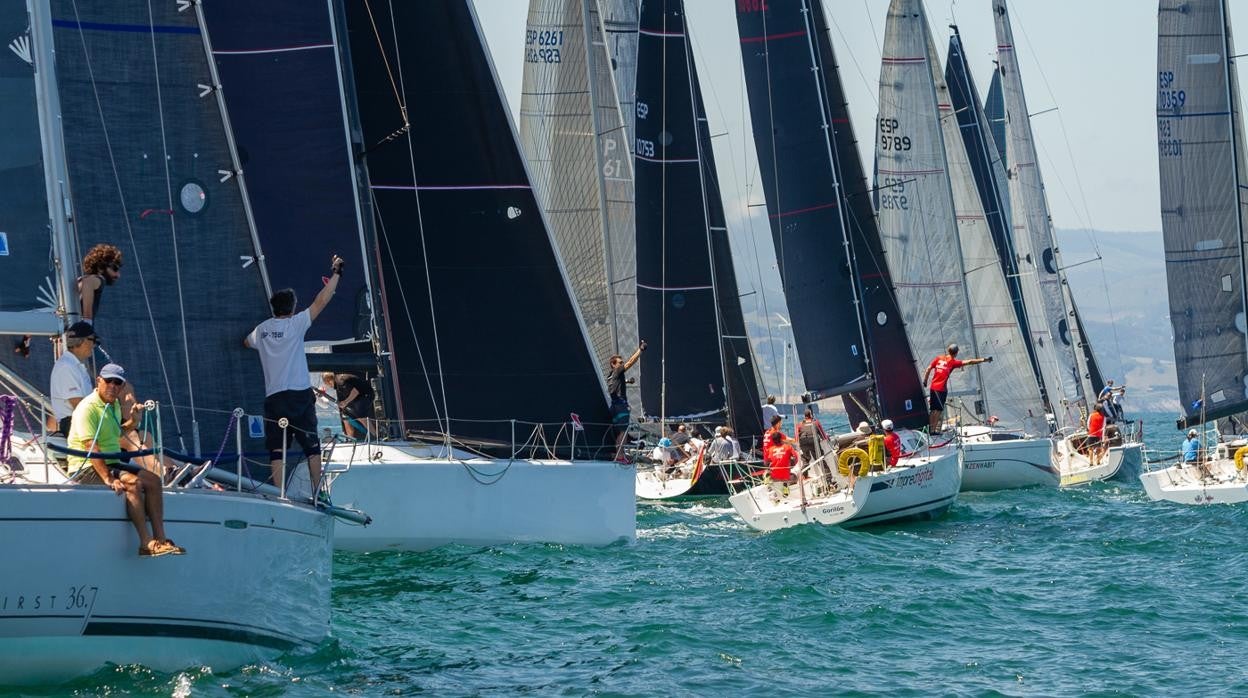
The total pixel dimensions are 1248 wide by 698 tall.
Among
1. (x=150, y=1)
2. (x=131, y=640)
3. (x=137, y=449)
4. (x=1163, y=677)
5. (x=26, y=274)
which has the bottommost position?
(x=1163, y=677)

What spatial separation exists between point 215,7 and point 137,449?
26.0 ft

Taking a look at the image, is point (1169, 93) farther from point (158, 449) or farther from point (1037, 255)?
point (158, 449)

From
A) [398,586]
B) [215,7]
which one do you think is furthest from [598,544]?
[215,7]

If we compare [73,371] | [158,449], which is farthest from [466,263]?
[158,449]

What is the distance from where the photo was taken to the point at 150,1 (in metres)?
11.9

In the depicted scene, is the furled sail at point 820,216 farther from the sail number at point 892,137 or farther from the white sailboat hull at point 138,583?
the white sailboat hull at point 138,583

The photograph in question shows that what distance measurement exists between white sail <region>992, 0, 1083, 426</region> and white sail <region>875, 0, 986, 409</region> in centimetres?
529

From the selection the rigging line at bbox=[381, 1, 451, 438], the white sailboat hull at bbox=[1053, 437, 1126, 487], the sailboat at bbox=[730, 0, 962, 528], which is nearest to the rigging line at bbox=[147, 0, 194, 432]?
the rigging line at bbox=[381, 1, 451, 438]

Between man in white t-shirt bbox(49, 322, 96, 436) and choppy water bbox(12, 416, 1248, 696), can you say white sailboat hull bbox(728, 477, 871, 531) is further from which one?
man in white t-shirt bbox(49, 322, 96, 436)

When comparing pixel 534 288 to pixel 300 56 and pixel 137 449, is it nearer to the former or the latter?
pixel 300 56

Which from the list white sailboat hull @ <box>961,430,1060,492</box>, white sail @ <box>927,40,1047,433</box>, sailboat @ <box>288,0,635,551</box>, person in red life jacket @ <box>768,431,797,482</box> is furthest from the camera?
white sail @ <box>927,40,1047,433</box>

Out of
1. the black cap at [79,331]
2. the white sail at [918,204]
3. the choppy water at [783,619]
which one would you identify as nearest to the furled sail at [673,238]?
the choppy water at [783,619]

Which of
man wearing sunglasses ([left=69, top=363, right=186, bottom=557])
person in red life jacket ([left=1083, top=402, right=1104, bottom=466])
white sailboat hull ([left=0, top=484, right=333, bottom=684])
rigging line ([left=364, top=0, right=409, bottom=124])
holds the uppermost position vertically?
rigging line ([left=364, top=0, right=409, bottom=124])

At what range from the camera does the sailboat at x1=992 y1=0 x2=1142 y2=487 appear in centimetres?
3819
